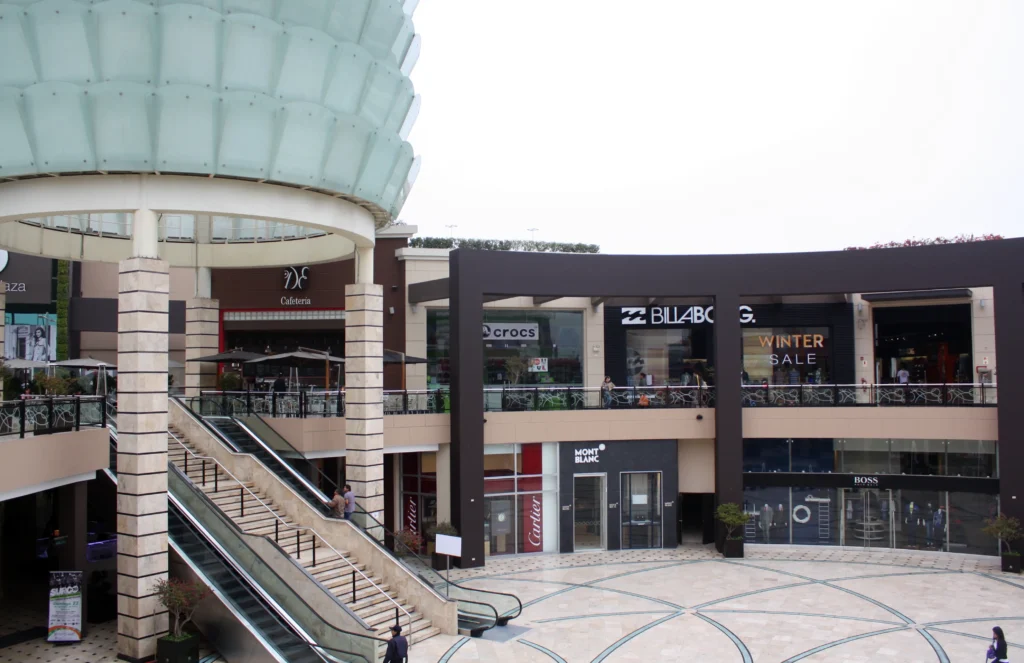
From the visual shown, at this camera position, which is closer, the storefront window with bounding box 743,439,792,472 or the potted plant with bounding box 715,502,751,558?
the potted plant with bounding box 715,502,751,558

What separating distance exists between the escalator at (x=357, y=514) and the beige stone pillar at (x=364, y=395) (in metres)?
0.70

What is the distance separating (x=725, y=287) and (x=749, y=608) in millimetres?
10293

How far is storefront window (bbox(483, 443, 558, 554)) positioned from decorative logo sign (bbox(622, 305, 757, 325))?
9.85m

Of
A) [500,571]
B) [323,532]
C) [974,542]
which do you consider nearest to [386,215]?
[323,532]

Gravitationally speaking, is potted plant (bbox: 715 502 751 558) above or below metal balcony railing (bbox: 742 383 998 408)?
below

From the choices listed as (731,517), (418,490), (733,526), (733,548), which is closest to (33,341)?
(418,490)

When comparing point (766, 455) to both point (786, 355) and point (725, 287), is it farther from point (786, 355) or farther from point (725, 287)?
point (786, 355)

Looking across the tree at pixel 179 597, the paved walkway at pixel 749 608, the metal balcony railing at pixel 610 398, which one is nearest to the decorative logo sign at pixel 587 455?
the metal balcony railing at pixel 610 398

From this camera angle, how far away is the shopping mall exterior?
16.4 meters

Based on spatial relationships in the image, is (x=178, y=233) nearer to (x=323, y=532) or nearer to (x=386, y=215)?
(x=386, y=215)

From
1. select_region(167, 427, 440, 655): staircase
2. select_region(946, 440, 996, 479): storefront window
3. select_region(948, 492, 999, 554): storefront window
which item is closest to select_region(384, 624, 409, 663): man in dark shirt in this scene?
select_region(167, 427, 440, 655): staircase

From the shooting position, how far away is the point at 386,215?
870 inches

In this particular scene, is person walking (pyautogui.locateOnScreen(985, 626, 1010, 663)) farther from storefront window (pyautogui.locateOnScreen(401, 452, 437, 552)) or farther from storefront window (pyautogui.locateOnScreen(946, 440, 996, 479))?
storefront window (pyautogui.locateOnScreen(401, 452, 437, 552))

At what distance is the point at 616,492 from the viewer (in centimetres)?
2647
